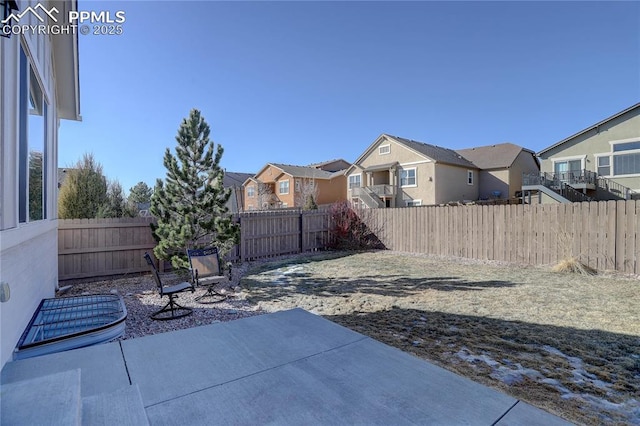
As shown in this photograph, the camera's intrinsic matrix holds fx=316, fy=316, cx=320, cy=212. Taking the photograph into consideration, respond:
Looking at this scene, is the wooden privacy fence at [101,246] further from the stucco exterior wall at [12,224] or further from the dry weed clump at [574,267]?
the dry weed clump at [574,267]

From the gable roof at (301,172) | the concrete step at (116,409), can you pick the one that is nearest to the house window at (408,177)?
the gable roof at (301,172)

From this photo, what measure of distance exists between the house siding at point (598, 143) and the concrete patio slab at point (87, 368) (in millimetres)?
25563

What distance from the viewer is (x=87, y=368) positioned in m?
2.40

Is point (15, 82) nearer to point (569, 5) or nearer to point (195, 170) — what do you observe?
point (195, 170)

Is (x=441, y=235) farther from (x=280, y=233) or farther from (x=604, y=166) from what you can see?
(x=604, y=166)

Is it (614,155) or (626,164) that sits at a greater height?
(614,155)

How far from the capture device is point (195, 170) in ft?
26.0

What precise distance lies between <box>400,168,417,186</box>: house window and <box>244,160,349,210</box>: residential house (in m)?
10.2

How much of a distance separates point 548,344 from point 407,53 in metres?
12.7

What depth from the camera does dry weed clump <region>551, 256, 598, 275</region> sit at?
8.23m

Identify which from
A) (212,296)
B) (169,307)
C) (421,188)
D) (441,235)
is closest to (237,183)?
(421,188)

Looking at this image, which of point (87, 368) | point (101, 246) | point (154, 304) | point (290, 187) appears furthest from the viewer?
point (290, 187)

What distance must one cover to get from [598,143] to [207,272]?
24155 mm

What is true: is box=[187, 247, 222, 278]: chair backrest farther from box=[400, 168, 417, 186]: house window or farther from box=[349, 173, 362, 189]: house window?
box=[349, 173, 362, 189]: house window
